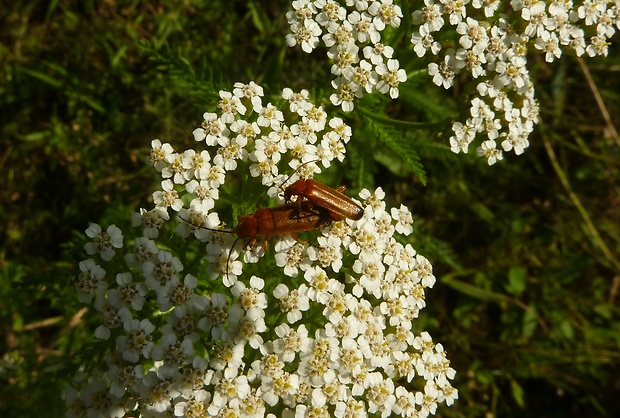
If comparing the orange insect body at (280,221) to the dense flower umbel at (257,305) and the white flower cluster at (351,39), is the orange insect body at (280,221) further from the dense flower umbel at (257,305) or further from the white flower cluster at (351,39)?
the white flower cluster at (351,39)

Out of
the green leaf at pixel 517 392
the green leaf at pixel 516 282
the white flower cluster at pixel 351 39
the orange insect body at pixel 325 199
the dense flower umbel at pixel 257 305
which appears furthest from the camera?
the green leaf at pixel 516 282

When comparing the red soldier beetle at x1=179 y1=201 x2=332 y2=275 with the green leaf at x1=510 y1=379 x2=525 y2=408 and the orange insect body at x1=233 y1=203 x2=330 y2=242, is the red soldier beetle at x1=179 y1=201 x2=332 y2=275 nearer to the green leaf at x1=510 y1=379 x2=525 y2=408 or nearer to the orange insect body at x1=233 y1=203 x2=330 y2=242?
the orange insect body at x1=233 y1=203 x2=330 y2=242

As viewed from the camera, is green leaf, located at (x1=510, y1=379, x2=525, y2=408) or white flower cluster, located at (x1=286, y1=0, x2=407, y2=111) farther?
green leaf, located at (x1=510, y1=379, x2=525, y2=408)

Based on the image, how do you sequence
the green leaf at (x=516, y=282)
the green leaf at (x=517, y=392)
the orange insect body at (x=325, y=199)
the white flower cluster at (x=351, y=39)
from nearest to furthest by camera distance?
the orange insect body at (x=325, y=199), the white flower cluster at (x=351, y=39), the green leaf at (x=517, y=392), the green leaf at (x=516, y=282)

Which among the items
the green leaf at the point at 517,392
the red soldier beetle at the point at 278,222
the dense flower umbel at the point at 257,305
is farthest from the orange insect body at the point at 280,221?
the green leaf at the point at 517,392

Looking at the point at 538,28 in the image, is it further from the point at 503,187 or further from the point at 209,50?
the point at 209,50

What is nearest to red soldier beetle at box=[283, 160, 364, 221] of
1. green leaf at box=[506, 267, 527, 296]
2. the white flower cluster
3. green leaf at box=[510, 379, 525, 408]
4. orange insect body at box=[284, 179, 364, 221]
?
orange insect body at box=[284, 179, 364, 221]

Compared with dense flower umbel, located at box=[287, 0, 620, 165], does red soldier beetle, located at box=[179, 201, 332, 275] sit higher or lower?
lower

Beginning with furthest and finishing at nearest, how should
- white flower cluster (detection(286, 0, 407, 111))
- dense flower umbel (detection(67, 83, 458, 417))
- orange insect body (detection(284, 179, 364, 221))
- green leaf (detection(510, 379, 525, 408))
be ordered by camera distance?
green leaf (detection(510, 379, 525, 408)) → white flower cluster (detection(286, 0, 407, 111)) → orange insect body (detection(284, 179, 364, 221)) → dense flower umbel (detection(67, 83, 458, 417))
